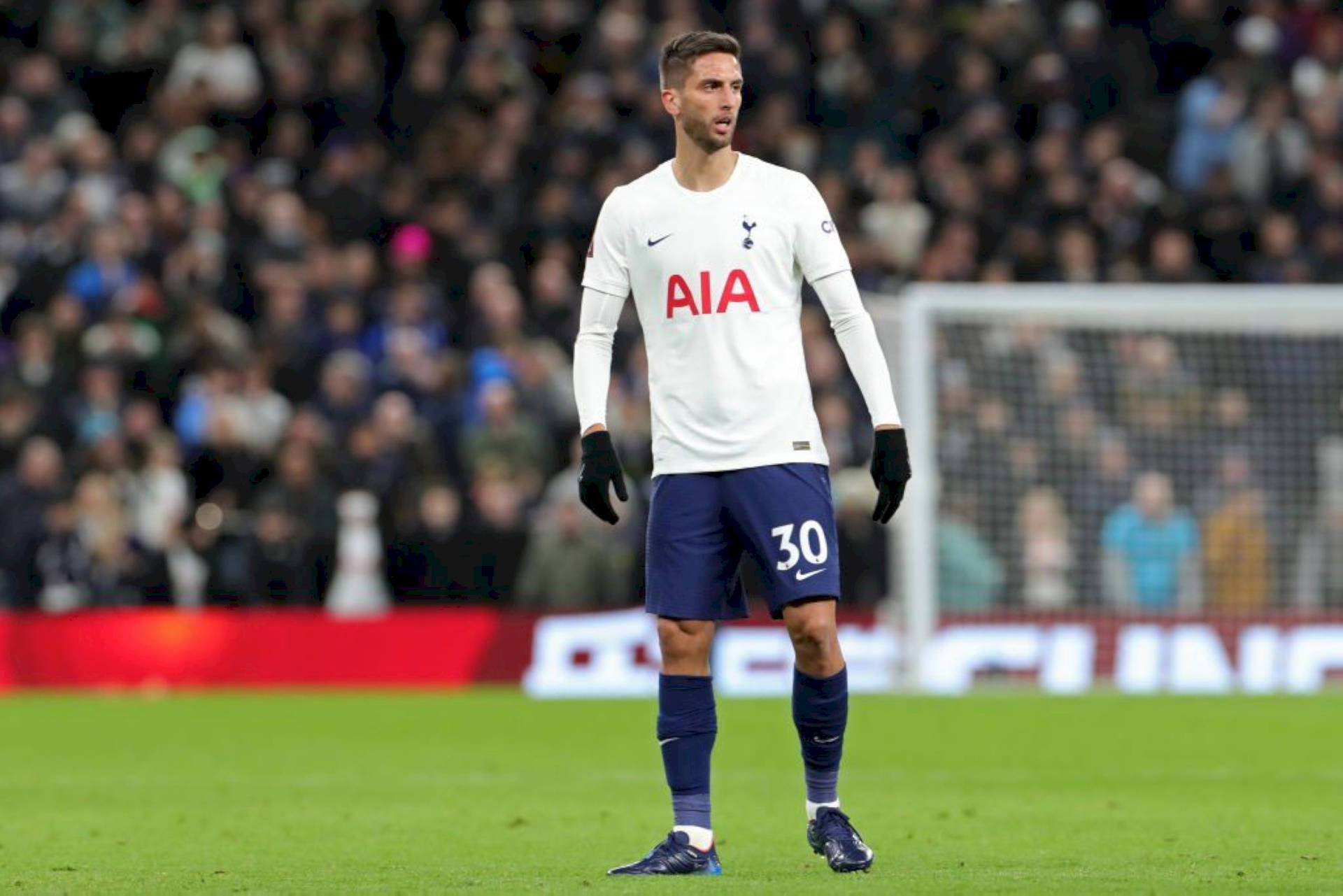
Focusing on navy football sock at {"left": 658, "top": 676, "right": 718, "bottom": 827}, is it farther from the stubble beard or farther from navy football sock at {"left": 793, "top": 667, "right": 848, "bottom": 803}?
the stubble beard

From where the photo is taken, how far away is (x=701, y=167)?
7.55 m

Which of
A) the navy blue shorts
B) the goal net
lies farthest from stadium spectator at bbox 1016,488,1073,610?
the navy blue shorts

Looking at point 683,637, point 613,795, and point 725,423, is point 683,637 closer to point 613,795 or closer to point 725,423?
point 725,423

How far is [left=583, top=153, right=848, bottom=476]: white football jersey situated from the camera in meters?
7.49

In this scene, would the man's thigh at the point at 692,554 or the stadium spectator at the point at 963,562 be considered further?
the stadium spectator at the point at 963,562

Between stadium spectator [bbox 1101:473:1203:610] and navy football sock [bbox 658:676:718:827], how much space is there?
10914mm

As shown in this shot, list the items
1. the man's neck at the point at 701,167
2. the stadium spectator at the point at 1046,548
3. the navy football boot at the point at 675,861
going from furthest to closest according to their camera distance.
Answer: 1. the stadium spectator at the point at 1046,548
2. the man's neck at the point at 701,167
3. the navy football boot at the point at 675,861

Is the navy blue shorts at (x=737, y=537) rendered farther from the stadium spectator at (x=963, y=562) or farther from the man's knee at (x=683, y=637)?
the stadium spectator at (x=963, y=562)

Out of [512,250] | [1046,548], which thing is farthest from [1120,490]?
[512,250]

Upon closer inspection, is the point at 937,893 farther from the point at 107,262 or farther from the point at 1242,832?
the point at 107,262

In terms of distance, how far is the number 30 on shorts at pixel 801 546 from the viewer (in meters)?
7.42

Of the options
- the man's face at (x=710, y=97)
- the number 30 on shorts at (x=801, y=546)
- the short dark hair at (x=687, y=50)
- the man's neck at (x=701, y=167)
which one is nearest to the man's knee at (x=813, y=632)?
the number 30 on shorts at (x=801, y=546)

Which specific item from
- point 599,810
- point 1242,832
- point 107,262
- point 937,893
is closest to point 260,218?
point 107,262

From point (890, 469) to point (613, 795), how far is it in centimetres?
389
